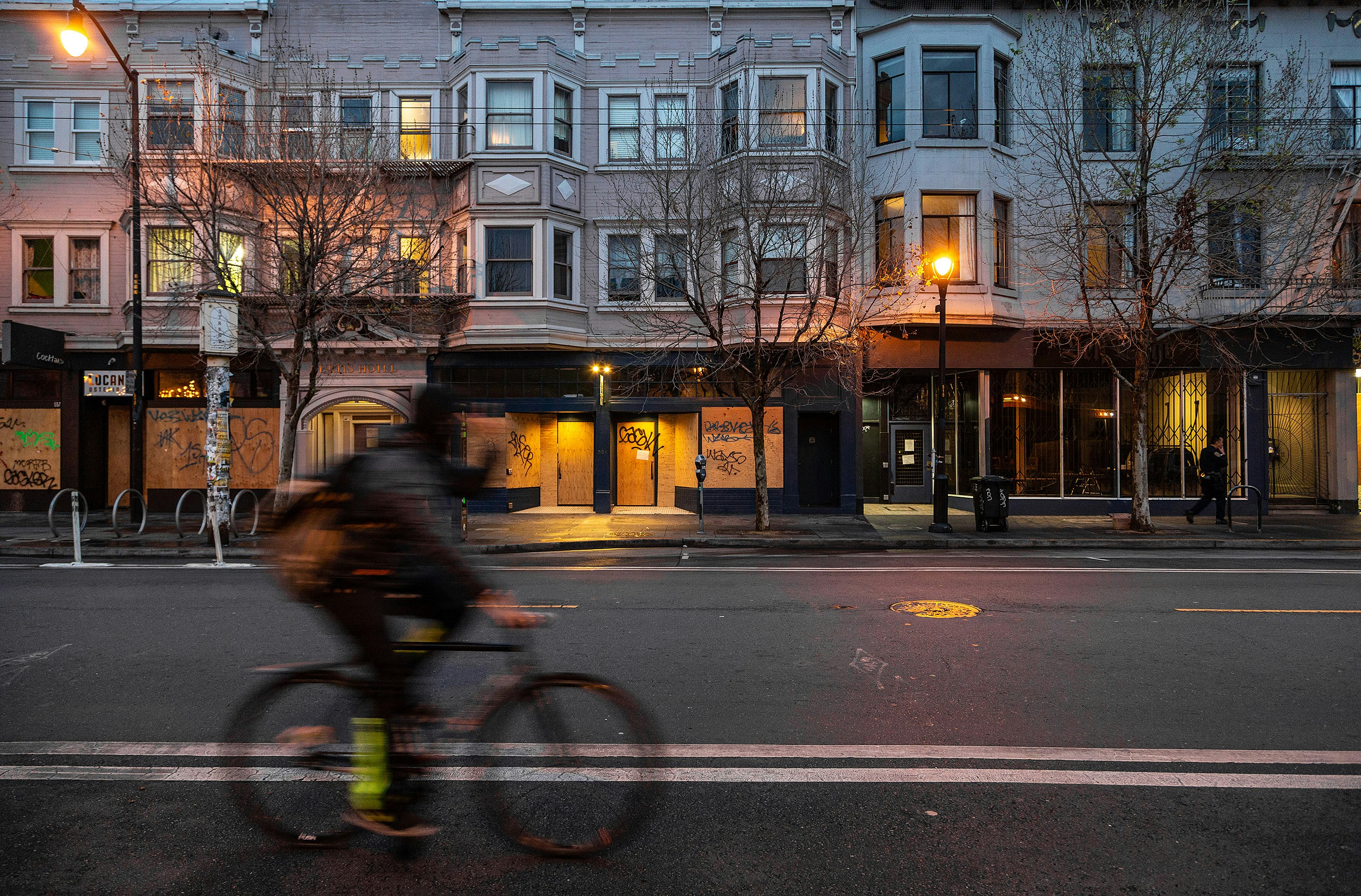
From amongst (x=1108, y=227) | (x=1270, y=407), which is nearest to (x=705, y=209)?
(x=1108, y=227)

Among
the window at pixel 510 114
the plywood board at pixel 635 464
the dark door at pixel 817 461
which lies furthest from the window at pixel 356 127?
the dark door at pixel 817 461

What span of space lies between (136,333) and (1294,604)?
Answer: 1903cm

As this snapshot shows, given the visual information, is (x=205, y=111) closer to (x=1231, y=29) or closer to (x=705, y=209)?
(x=705, y=209)

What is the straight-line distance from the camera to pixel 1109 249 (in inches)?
634

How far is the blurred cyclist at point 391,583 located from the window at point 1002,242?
18.2m

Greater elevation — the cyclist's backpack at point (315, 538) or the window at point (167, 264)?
the window at point (167, 264)

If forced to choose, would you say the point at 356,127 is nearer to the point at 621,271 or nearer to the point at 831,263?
the point at 621,271

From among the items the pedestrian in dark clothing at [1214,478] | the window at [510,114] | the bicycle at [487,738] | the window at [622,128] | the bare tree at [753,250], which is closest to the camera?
the bicycle at [487,738]

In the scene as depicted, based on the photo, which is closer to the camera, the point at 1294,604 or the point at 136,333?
the point at 1294,604

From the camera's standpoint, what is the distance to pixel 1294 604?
8.09 metres

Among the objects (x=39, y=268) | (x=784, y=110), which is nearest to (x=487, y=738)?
(x=784, y=110)

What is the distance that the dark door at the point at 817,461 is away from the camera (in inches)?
790

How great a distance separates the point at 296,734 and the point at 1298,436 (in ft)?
77.0

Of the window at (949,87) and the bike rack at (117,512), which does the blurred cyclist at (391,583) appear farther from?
the window at (949,87)
